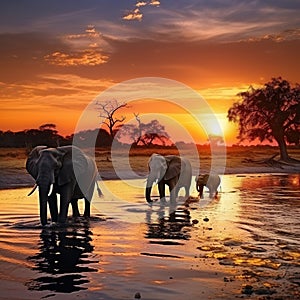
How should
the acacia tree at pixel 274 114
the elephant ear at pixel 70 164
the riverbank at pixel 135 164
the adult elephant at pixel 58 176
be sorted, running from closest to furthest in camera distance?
the adult elephant at pixel 58 176
the elephant ear at pixel 70 164
the riverbank at pixel 135 164
the acacia tree at pixel 274 114

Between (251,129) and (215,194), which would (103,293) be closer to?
(215,194)

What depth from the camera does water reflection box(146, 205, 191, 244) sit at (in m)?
13.0

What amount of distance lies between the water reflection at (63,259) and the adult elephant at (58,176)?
2.88 ft

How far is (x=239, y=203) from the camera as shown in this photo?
70.7 feet

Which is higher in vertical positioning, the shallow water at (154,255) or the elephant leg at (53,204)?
the elephant leg at (53,204)

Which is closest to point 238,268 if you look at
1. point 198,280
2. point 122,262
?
point 198,280

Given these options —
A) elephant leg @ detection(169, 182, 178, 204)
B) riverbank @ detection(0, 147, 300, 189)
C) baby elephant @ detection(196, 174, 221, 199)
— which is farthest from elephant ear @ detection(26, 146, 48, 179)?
riverbank @ detection(0, 147, 300, 189)

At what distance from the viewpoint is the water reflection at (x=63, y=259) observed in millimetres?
8320

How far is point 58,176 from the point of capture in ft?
48.8

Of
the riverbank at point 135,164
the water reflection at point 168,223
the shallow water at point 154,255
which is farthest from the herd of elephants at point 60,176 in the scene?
the riverbank at point 135,164

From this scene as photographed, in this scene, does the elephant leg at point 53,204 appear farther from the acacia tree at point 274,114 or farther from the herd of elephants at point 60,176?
the acacia tree at point 274,114

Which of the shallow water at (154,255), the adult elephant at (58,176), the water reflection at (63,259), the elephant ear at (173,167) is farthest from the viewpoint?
the elephant ear at (173,167)

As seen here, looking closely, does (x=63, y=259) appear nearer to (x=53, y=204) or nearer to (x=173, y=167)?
(x=53, y=204)

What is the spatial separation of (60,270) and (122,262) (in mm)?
1171
